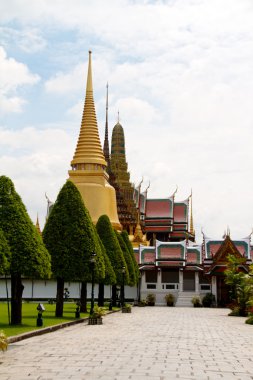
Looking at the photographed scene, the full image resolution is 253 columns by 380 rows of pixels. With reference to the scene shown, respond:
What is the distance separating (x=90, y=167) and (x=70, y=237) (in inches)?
1817

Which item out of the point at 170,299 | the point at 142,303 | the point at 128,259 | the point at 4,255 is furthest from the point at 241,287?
the point at 4,255

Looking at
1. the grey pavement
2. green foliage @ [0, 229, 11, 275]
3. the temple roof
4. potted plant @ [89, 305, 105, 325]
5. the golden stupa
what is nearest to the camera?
the grey pavement

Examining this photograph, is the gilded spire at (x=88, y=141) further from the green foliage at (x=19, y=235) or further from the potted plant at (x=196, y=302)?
the green foliage at (x=19, y=235)

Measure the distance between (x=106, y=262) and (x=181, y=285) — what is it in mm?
24782

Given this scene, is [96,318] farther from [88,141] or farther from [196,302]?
[88,141]

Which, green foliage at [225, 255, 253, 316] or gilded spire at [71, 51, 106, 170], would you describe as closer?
green foliage at [225, 255, 253, 316]

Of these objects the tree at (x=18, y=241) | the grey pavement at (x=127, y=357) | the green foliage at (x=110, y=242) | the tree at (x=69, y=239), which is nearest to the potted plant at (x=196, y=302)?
the green foliage at (x=110, y=242)

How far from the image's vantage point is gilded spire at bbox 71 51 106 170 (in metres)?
78.7

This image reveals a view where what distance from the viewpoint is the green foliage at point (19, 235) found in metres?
25.7

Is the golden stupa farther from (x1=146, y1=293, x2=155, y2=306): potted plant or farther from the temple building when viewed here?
(x1=146, y1=293, x2=155, y2=306): potted plant

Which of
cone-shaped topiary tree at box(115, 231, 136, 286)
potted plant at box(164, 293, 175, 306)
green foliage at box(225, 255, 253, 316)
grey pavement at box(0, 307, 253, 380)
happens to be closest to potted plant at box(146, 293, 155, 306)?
potted plant at box(164, 293, 175, 306)

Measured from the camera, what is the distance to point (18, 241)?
25.9 metres

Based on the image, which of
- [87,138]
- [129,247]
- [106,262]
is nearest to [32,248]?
[106,262]

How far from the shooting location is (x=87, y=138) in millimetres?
78812
